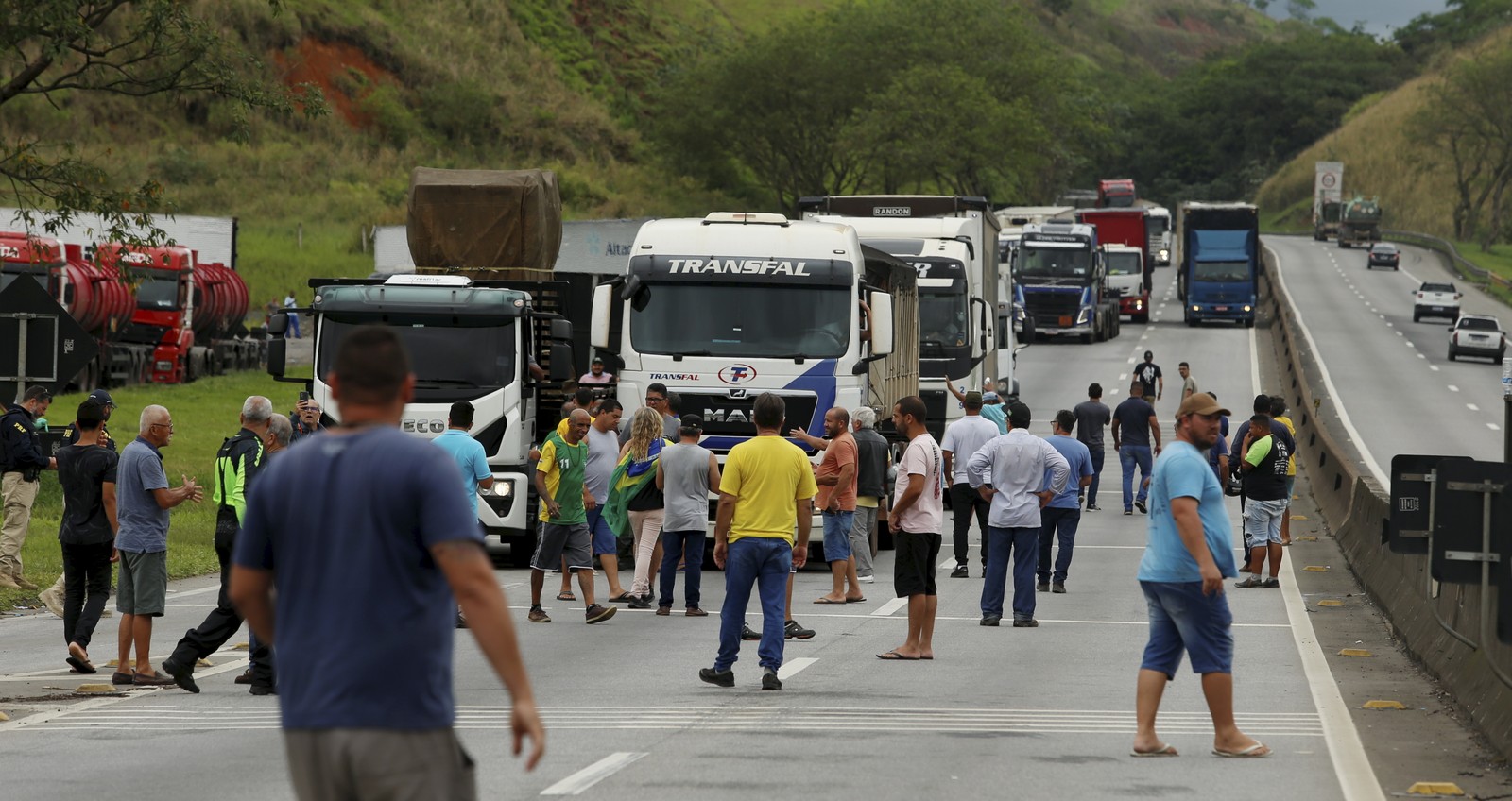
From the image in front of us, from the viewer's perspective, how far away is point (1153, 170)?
551 ft

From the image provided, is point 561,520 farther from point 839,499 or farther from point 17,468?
point 17,468

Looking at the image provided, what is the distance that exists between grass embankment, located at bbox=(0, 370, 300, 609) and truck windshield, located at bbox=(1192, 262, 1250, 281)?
106 feet

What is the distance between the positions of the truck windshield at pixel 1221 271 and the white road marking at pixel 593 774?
190 ft

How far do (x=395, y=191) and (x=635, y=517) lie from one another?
6502cm

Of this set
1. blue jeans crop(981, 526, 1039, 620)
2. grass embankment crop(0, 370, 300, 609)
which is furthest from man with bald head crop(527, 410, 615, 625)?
grass embankment crop(0, 370, 300, 609)

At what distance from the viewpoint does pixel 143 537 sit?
11.4m

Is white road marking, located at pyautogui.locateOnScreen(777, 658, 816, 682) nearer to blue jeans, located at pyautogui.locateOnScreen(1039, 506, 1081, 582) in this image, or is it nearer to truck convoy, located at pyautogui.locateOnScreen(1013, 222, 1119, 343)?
blue jeans, located at pyautogui.locateOnScreen(1039, 506, 1081, 582)

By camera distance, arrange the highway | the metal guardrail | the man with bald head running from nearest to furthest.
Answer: the highway
the man with bald head
the metal guardrail

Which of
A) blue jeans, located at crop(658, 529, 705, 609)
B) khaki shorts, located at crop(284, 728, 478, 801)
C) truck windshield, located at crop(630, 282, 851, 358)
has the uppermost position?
truck windshield, located at crop(630, 282, 851, 358)

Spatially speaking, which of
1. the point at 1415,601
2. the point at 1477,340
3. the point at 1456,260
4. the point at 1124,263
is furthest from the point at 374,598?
the point at 1456,260

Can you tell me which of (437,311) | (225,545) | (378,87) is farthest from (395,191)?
(225,545)

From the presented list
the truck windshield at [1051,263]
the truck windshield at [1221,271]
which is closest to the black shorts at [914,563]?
the truck windshield at [1051,263]

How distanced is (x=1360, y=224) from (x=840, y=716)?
347 feet

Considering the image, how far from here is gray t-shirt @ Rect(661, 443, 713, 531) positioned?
585 inches
